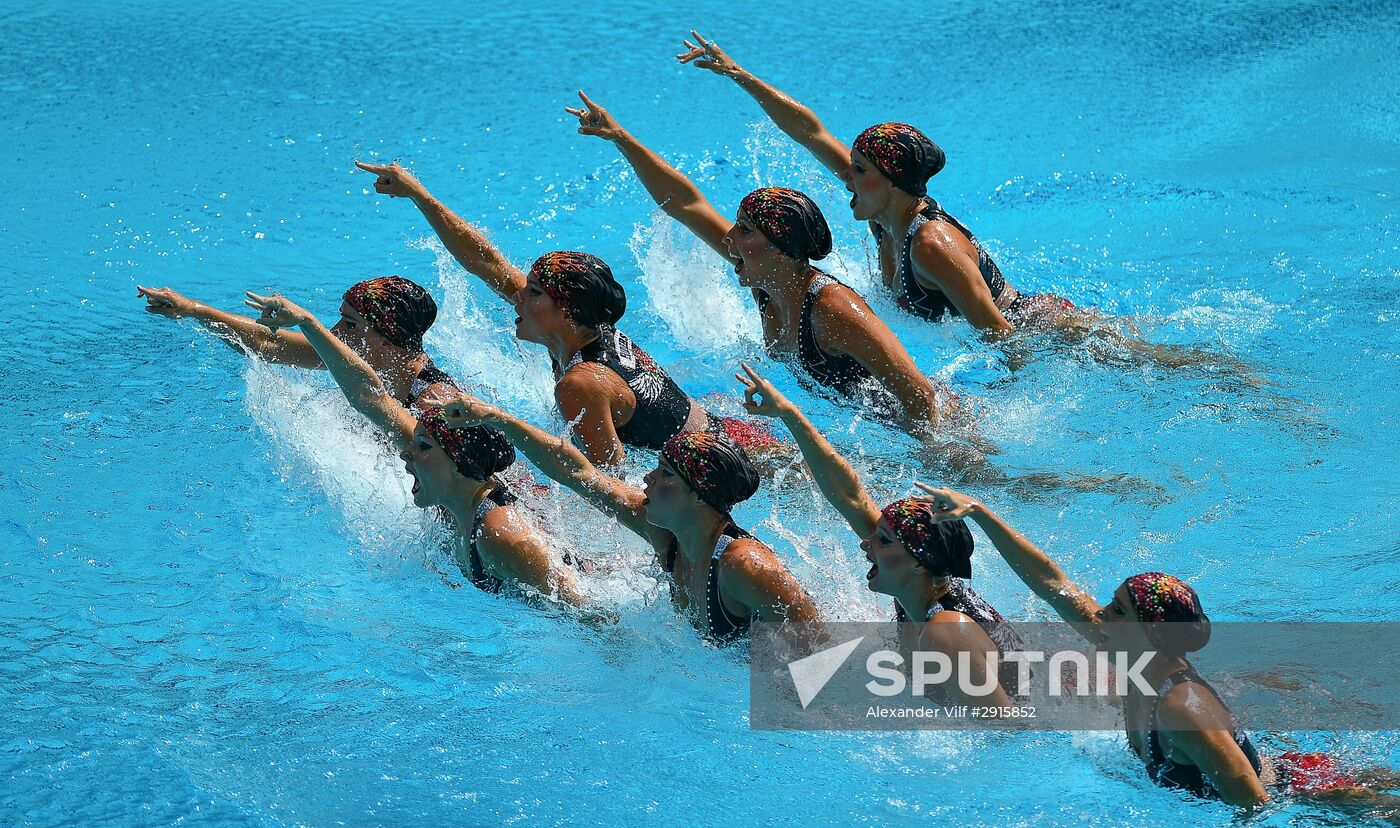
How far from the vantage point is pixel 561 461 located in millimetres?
5145

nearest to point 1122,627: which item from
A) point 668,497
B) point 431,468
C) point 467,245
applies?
point 668,497

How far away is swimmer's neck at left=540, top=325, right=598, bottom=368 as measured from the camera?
5.98 m

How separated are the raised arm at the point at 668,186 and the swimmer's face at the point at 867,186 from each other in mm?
676

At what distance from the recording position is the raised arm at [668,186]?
22.6 ft

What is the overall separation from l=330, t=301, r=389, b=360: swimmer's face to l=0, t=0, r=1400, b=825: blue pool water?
2.04 feet

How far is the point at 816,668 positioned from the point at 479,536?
140cm

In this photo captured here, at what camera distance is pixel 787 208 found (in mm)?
6363

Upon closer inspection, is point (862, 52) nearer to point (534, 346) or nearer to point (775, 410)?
point (534, 346)

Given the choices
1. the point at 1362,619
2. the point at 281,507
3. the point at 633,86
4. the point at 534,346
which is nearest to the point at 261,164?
the point at 633,86

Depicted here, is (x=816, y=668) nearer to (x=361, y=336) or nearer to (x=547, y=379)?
(x=361, y=336)

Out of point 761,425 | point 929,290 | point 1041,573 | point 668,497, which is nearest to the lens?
point 1041,573

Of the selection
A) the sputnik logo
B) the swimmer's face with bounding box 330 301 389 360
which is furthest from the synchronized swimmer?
the sputnik logo
